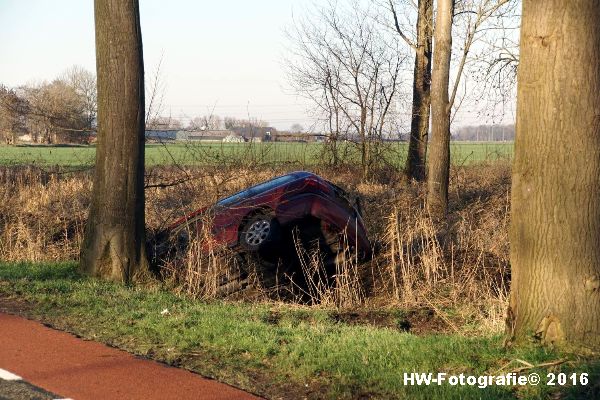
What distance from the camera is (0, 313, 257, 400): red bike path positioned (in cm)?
616

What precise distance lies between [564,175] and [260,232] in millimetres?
5633

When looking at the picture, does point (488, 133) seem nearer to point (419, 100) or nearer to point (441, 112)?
point (419, 100)

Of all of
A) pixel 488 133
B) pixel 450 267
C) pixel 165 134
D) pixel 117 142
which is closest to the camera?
pixel 117 142

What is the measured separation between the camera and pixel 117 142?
36.3 feet

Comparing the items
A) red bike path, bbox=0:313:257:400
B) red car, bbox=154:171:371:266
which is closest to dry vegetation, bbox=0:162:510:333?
red car, bbox=154:171:371:266

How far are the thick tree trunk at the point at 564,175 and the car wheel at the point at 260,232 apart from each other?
5200 mm

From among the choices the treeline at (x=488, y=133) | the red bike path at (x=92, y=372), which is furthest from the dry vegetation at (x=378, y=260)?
the treeline at (x=488, y=133)

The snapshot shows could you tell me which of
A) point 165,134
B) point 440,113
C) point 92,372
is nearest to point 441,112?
point 440,113

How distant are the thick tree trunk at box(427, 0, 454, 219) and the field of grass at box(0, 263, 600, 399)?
359 inches

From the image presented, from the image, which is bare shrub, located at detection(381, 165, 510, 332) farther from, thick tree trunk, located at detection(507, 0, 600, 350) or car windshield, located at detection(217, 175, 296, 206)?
car windshield, located at detection(217, 175, 296, 206)

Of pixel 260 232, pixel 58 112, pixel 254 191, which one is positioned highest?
pixel 58 112

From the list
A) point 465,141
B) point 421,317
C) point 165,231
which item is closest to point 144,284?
point 165,231

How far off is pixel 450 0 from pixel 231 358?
12777mm

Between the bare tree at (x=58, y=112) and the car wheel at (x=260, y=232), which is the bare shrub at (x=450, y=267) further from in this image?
the bare tree at (x=58, y=112)
